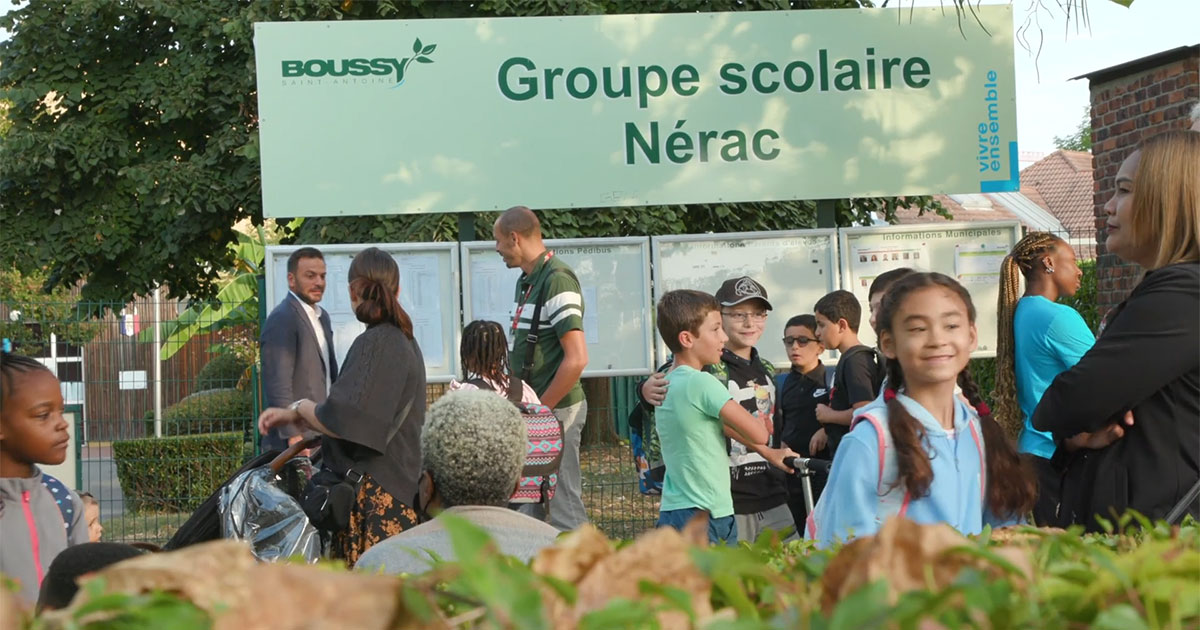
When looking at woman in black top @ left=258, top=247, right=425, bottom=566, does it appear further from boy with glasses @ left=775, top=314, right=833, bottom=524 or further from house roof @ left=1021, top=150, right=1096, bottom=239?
house roof @ left=1021, top=150, right=1096, bottom=239

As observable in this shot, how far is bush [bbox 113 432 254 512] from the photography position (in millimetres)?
8695

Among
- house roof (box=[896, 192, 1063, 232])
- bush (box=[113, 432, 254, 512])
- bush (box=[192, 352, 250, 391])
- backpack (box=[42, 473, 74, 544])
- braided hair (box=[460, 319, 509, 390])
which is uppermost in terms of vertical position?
house roof (box=[896, 192, 1063, 232])

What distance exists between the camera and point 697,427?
201 inches

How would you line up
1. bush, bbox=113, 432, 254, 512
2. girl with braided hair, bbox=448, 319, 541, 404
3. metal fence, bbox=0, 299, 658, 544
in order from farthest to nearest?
bush, bbox=113, 432, 254, 512
metal fence, bbox=0, 299, 658, 544
girl with braided hair, bbox=448, 319, 541, 404

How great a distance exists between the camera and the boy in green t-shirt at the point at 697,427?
5.08 metres

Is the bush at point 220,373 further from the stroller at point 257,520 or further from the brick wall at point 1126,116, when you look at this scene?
the brick wall at point 1126,116

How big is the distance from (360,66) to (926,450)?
6.04 m

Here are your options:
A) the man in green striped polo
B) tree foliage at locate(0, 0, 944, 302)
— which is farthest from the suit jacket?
tree foliage at locate(0, 0, 944, 302)

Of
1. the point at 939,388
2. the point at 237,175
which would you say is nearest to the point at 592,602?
the point at 939,388

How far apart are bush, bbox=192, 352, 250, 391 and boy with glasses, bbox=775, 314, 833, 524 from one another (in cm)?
460

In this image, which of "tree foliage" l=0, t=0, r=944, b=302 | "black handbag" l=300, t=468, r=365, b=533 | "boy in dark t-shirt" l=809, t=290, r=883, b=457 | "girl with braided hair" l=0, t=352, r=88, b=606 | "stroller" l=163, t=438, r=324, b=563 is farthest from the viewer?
"tree foliage" l=0, t=0, r=944, b=302

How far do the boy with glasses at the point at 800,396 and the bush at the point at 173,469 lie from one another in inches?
170

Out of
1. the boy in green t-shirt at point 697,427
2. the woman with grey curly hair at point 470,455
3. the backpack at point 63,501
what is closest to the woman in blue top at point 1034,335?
the boy in green t-shirt at point 697,427

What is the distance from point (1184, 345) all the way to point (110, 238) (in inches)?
627
